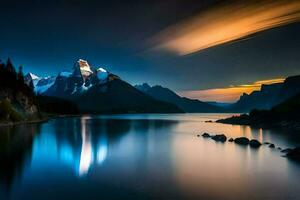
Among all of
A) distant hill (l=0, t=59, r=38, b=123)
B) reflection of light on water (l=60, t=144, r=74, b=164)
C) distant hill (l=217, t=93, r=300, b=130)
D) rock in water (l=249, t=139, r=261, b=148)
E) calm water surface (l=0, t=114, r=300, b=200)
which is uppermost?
distant hill (l=0, t=59, r=38, b=123)

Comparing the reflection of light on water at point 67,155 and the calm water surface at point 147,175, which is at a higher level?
the reflection of light on water at point 67,155

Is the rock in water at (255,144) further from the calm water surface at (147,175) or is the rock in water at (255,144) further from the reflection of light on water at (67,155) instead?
the reflection of light on water at (67,155)

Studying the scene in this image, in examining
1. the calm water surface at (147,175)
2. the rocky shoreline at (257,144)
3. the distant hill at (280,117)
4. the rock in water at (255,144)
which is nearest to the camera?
the calm water surface at (147,175)

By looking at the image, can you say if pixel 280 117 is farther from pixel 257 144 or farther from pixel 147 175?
pixel 147 175

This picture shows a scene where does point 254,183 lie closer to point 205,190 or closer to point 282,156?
point 205,190

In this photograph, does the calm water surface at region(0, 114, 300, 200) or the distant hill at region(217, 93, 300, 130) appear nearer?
the calm water surface at region(0, 114, 300, 200)

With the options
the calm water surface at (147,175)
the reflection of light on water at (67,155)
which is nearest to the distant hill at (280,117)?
the calm water surface at (147,175)

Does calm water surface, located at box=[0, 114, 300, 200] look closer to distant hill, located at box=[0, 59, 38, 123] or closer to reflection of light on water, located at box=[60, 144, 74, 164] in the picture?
reflection of light on water, located at box=[60, 144, 74, 164]

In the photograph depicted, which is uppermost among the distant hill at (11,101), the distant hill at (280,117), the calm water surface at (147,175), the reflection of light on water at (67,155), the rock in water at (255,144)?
the distant hill at (11,101)

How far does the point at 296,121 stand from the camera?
10231cm

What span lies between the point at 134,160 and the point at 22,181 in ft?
54.9

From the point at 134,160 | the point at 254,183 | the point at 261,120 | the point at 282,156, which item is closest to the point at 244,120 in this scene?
the point at 261,120

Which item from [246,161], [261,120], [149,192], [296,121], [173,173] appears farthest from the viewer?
[261,120]

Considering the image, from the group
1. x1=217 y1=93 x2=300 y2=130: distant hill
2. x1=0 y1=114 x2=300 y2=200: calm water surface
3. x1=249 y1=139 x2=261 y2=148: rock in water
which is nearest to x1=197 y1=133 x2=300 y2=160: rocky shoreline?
x1=249 y1=139 x2=261 y2=148: rock in water
